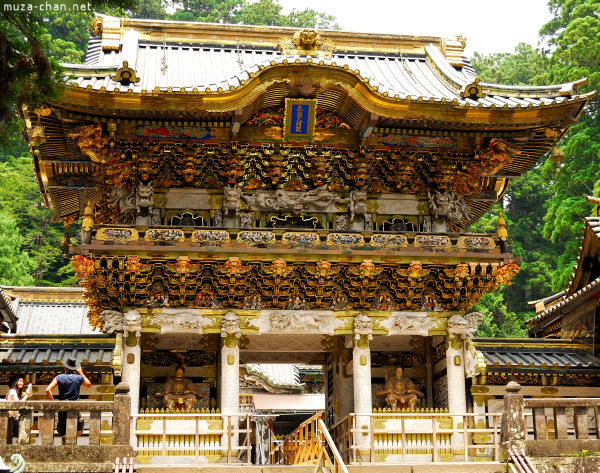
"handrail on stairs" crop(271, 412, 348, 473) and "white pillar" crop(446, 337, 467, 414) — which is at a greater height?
"white pillar" crop(446, 337, 467, 414)

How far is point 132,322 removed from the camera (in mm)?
16703

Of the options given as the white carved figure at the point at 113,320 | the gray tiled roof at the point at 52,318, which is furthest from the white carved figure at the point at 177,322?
the gray tiled roof at the point at 52,318

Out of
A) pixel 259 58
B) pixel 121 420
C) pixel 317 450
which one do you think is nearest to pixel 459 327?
pixel 317 450

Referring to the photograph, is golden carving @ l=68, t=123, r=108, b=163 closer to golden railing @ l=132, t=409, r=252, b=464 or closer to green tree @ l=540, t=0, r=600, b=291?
golden railing @ l=132, t=409, r=252, b=464

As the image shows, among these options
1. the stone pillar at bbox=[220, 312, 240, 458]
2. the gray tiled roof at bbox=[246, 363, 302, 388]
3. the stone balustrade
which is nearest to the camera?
Result: the stone balustrade

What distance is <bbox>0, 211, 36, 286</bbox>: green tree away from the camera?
1245 inches

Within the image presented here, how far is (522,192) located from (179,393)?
31.2m

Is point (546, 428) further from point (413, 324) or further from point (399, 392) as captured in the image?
point (399, 392)

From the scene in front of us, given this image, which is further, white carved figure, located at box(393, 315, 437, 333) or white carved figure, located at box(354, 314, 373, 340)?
white carved figure, located at box(393, 315, 437, 333)

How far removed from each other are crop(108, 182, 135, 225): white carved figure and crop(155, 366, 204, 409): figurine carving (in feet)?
10.9

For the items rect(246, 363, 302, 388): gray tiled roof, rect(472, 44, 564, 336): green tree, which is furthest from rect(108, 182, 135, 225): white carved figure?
rect(472, 44, 564, 336): green tree

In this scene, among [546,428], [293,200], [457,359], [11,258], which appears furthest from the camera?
[11,258]

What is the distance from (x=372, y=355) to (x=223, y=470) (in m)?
5.86

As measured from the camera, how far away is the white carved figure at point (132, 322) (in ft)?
54.8
